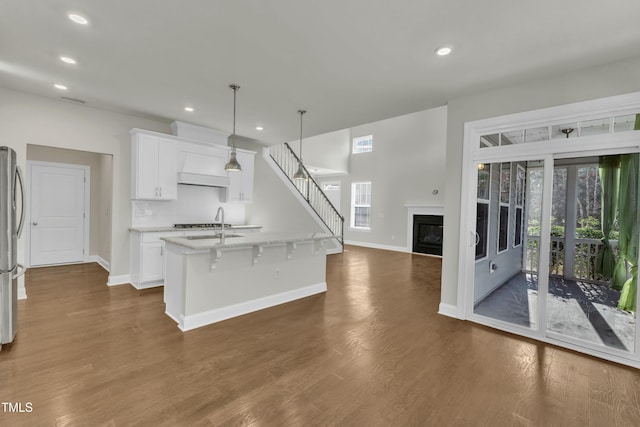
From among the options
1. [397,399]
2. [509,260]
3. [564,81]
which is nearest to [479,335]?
[509,260]

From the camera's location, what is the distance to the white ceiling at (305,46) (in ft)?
6.89

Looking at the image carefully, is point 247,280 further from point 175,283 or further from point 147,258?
point 147,258

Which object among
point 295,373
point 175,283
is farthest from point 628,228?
point 175,283

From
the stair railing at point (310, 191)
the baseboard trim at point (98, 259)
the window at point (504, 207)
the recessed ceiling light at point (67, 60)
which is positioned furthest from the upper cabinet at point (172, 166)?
the window at point (504, 207)

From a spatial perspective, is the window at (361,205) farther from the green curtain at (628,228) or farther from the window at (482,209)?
the green curtain at (628,228)

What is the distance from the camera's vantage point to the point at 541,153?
3104 millimetres

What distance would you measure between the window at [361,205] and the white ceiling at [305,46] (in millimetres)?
6278

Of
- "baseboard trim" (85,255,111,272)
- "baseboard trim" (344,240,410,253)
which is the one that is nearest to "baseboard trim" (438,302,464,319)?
"baseboard trim" (344,240,410,253)

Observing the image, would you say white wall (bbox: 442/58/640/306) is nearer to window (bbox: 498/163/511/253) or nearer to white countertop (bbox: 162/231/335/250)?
window (bbox: 498/163/511/253)

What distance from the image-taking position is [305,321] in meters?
3.45

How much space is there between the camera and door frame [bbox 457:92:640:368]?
8.82 feet

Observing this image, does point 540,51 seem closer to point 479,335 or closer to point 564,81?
point 564,81

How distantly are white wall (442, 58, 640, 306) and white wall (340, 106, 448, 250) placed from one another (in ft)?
16.2

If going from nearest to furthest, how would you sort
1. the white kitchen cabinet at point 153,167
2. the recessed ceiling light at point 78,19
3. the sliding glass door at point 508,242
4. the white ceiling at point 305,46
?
the white ceiling at point 305,46 < the recessed ceiling light at point 78,19 < the sliding glass door at point 508,242 < the white kitchen cabinet at point 153,167
